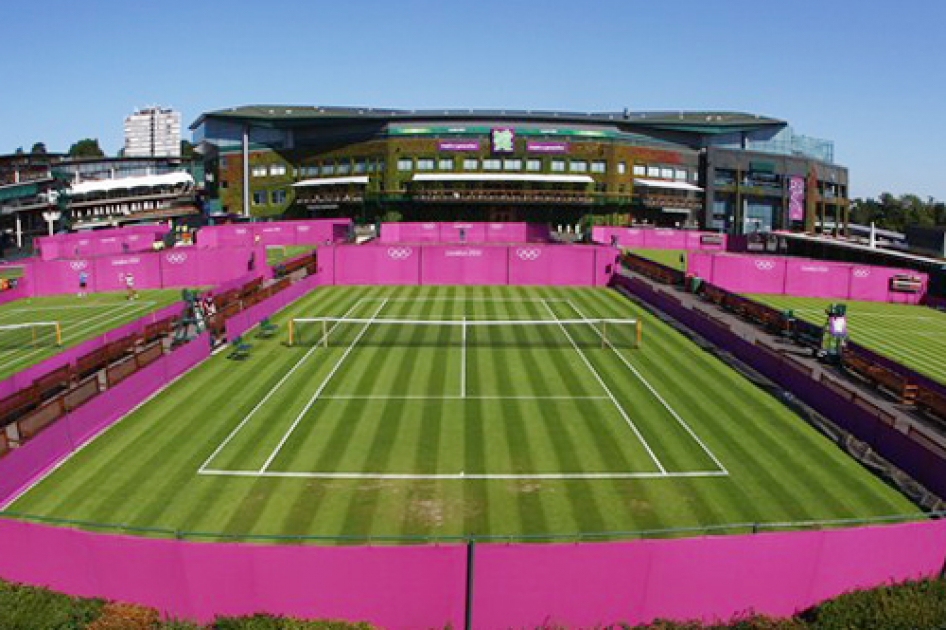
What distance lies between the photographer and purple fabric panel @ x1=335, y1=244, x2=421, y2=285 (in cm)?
5609

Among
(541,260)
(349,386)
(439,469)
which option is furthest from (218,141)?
(439,469)

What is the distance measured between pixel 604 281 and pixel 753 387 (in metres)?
27.4

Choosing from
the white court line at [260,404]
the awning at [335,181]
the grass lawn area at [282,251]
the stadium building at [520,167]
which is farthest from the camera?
the awning at [335,181]

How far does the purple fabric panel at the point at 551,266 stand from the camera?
56.3m

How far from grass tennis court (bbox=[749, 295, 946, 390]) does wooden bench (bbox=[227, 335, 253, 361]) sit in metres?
31.7

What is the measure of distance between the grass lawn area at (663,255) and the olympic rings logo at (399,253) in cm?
2518

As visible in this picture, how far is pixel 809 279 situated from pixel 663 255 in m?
21.4

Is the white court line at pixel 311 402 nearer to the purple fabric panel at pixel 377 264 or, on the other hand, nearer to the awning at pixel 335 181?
the purple fabric panel at pixel 377 264

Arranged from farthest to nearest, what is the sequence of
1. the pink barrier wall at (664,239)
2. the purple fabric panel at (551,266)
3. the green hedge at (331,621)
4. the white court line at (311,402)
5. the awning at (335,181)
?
1. the awning at (335,181)
2. the pink barrier wall at (664,239)
3. the purple fabric panel at (551,266)
4. the white court line at (311,402)
5. the green hedge at (331,621)

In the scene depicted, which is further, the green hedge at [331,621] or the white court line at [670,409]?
the white court line at [670,409]

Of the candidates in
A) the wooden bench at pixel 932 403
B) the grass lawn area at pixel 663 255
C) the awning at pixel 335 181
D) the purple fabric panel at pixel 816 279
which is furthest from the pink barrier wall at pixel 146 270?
the awning at pixel 335 181

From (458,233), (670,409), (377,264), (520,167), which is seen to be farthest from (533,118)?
(670,409)

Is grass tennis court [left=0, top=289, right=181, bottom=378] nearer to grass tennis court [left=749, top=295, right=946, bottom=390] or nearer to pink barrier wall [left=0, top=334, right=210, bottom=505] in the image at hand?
pink barrier wall [left=0, top=334, right=210, bottom=505]

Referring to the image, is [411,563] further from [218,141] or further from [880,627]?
[218,141]
